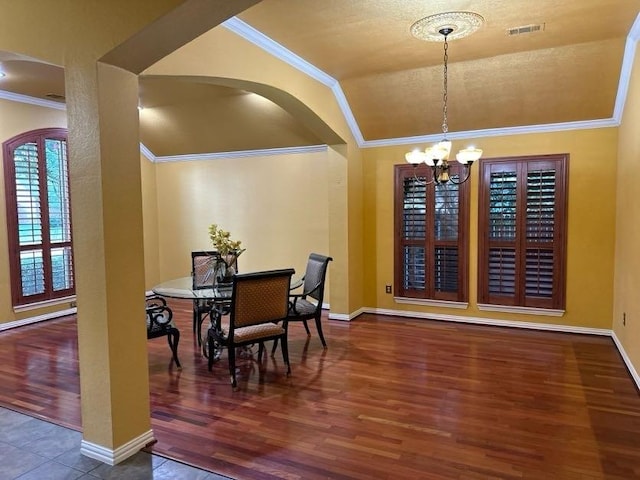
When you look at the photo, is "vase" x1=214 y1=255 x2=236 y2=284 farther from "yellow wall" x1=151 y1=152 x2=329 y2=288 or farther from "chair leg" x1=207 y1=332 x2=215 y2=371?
"yellow wall" x1=151 y1=152 x2=329 y2=288

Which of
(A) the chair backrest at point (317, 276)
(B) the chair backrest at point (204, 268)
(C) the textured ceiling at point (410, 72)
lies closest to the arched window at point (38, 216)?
(C) the textured ceiling at point (410, 72)

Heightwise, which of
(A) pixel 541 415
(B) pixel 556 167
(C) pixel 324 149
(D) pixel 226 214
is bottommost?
(A) pixel 541 415

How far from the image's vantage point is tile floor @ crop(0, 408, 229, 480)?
2.46 m

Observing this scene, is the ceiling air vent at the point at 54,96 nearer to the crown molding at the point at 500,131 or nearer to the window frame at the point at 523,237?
the crown molding at the point at 500,131

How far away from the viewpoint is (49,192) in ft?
19.8

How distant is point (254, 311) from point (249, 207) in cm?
337

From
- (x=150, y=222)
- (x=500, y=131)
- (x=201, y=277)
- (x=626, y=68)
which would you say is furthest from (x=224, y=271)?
(x=626, y=68)

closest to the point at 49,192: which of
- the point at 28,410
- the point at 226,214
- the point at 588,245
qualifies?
the point at 226,214

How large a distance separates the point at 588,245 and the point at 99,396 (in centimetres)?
507

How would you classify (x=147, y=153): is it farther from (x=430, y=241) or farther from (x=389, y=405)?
(x=389, y=405)

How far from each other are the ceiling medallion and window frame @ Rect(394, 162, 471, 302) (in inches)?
83.0

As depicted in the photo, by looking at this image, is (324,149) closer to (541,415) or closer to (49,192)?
(49,192)

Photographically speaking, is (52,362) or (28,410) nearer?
(28,410)

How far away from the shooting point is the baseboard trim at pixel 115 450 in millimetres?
2568
